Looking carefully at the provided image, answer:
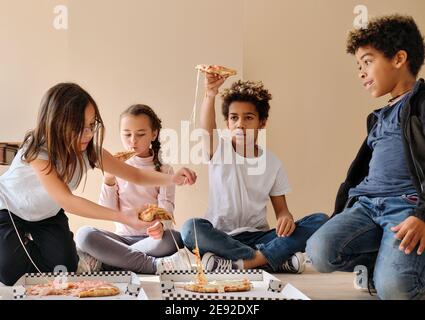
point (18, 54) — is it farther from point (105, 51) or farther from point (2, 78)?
point (105, 51)

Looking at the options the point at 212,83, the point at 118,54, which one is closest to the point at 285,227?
the point at 212,83

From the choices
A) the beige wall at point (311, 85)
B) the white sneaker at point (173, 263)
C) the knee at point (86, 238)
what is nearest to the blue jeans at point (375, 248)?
the white sneaker at point (173, 263)

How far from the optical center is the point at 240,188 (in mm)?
→ 1933

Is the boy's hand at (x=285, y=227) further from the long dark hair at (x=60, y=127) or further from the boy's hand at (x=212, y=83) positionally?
the long dark hair at (x=60, y=127)

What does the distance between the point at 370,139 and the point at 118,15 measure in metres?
1.16

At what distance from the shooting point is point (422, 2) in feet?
8.98

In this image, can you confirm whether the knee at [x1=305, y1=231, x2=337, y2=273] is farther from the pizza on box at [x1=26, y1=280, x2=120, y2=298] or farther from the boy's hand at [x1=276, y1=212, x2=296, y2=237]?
the pizza on box at [x1=26, y1=280, x2=120, y2=298]

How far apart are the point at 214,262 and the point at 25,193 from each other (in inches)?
21.4

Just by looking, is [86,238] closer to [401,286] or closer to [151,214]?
[151,214]

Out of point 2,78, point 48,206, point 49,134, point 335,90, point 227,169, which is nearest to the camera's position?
point 49,134

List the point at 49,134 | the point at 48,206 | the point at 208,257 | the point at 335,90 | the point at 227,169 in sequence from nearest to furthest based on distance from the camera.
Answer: the point at 49,134, the point at 48,206, the point at 208,257, the point at 227,169, the point at 335,90

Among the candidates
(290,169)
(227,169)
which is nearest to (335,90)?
(290,169)

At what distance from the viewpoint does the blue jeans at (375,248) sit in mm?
1297

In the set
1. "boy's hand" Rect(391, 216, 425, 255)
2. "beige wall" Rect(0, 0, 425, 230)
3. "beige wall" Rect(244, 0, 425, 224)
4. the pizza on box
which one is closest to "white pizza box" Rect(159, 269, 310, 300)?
the pizza on box
